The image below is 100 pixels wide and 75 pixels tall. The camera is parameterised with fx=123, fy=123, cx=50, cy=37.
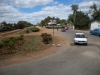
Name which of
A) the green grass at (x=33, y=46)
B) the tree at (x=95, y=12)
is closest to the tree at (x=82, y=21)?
the tree at (x=95, y=12)

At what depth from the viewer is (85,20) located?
174ft

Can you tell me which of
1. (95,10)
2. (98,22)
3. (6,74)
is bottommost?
(6,74)

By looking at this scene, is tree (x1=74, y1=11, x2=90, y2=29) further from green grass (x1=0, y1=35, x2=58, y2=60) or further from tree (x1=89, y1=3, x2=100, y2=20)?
green grass (x1=0, y1=35, x2=58, y2=60)

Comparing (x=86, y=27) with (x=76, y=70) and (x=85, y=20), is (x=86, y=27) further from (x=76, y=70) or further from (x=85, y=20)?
(x=76, y=70)

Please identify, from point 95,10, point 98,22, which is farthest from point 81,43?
point 95,10

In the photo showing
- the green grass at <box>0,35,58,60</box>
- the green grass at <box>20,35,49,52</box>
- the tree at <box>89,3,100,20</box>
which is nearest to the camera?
the green grass at <box>0,35,58,60</box>

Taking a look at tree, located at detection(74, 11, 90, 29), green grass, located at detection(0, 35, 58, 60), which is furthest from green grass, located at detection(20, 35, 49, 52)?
tree, located at detection(74, 11, 90, 29)

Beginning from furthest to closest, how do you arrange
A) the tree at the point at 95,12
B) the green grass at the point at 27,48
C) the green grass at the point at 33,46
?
the tree at the point at 95,12, the green grass at the point at 33,46, the green grass at the point at 27,48

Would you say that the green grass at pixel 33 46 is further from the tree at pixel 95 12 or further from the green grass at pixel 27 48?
the tree at pixel 95 12

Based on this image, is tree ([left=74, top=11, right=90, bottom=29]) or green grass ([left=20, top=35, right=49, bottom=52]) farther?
tree ([left=74, top=11, right=90, bottom=29])

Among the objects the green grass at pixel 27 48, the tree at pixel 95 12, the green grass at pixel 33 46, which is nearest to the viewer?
the green grass at pixel 27 48

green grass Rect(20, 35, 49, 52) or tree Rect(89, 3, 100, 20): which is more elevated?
tree Rect(89, 3, 100, 20)

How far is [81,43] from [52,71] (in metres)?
10.9

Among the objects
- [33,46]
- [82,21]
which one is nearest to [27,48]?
[33,46]
